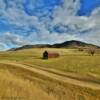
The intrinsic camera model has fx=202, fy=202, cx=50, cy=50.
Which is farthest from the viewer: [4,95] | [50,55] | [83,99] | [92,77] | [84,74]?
[50,55]

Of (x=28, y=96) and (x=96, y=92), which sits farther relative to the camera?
(x=96, y=92)

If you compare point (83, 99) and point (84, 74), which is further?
point (84, 74)

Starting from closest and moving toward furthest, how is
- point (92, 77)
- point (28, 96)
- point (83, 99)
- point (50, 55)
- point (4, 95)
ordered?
1. point (4, 95)
2. point (28, 96)
3. point (83, 99)
4. point (92, 77)
5. point (50, 55)

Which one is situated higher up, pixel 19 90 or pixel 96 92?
pixel 19 90

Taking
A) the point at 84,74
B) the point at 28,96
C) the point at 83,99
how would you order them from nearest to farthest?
1. the point at 28,96
2. the point at 83,99
3. the point at 84,74

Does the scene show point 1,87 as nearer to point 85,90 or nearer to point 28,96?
point 28,96

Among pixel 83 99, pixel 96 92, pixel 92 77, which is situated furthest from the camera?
pixel 92 77

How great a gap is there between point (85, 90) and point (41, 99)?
9.02m

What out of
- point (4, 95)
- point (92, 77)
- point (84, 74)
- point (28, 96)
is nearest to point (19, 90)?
point (28, 96)

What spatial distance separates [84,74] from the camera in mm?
37219

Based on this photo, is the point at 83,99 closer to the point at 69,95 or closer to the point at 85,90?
the point at 69,95

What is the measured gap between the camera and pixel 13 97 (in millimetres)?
14516

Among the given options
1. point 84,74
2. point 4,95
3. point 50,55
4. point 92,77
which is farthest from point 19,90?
point 50,55

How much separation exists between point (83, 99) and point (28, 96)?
246 inches
